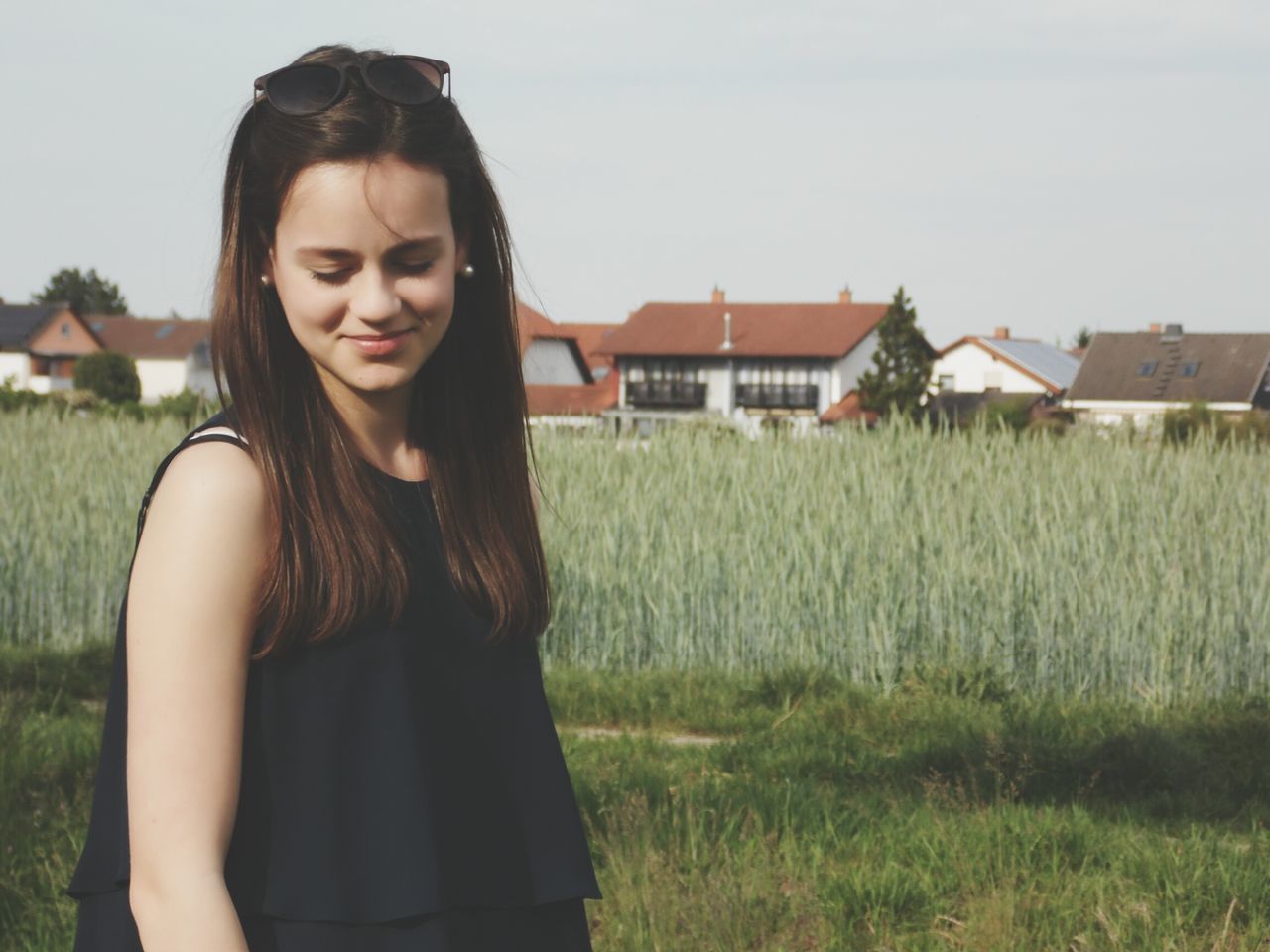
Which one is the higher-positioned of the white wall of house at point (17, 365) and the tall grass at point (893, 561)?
the white wall of house at point (17, 365)

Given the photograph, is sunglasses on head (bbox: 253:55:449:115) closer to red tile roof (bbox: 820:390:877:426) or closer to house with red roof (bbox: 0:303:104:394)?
red tile roof (bbox: 820:390:877:426)

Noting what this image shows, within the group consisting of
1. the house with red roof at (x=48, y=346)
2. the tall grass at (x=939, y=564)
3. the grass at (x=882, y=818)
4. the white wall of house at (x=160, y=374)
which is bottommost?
the grass at (x=882, y=818)

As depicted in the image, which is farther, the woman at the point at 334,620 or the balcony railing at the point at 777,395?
the balcony railing at the point at 777,395

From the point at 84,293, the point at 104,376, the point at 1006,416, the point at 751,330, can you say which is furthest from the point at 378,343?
the point at 84,293

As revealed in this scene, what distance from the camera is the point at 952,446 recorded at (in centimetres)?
930

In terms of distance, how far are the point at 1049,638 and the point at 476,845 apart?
21.3 feet

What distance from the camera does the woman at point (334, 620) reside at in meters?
1.37

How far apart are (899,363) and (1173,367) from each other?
1521 centimetres

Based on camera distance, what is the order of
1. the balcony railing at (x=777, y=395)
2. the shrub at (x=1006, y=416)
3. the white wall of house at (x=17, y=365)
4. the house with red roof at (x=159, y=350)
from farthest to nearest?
the house with red roof at (x=159, y=350) → the white wall of house at (x=17, y=365) → the balcony railing at (x=777, y=395) → the shrub at (x=1006, y=416)

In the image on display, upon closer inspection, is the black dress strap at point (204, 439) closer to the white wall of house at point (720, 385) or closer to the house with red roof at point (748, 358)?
the house with red roof at point (748, 358)

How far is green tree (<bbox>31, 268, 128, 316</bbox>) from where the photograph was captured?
11344cm

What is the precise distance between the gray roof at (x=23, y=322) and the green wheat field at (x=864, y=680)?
69520mm

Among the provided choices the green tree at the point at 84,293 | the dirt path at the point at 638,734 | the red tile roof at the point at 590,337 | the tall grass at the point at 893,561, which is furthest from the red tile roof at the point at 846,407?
the green tree at the point at 84,293

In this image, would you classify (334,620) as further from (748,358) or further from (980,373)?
(980,373)
